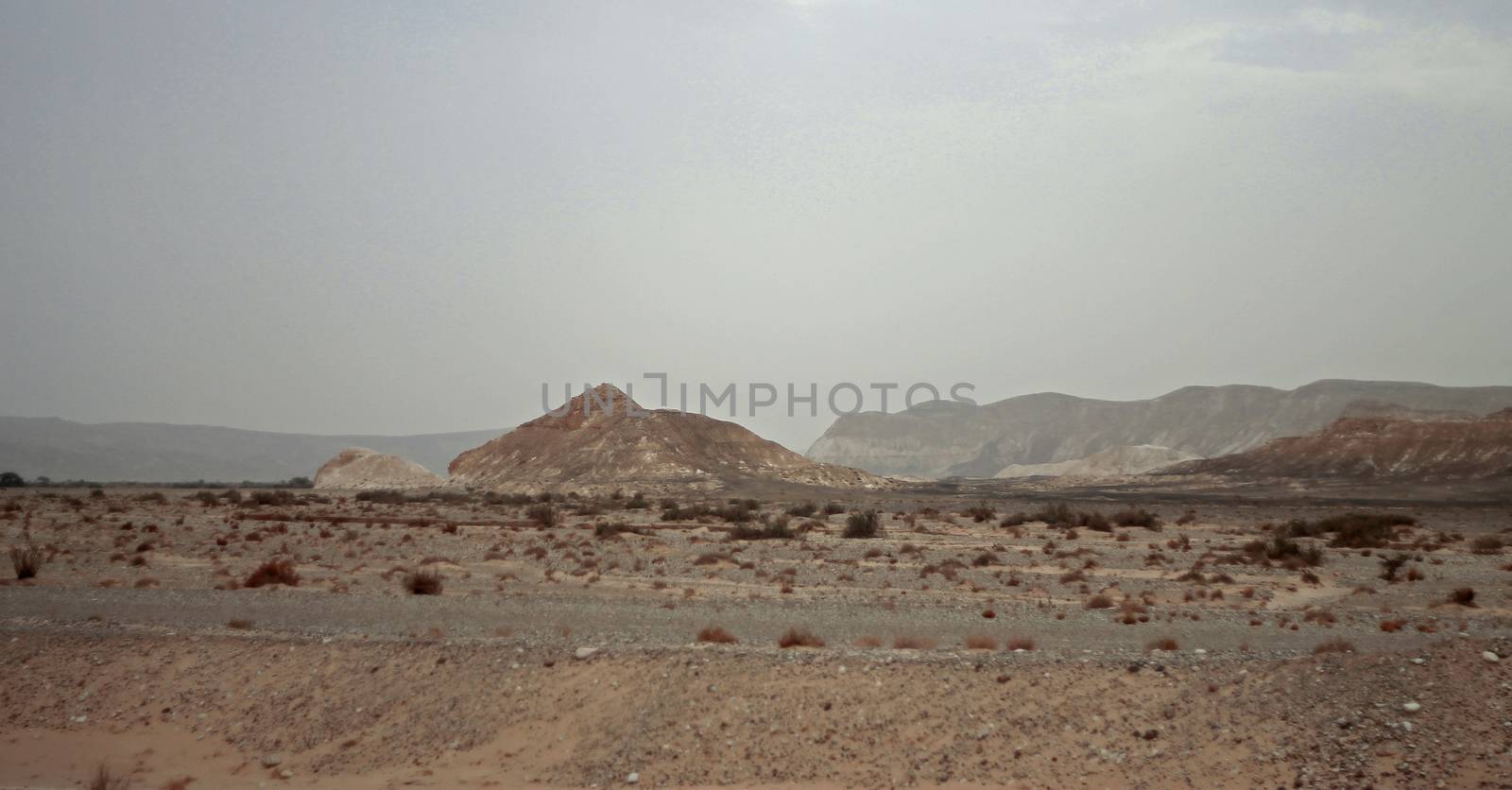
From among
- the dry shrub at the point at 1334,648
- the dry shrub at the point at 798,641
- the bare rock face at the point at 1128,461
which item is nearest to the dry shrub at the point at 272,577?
the dry shrub at the point at 798,641

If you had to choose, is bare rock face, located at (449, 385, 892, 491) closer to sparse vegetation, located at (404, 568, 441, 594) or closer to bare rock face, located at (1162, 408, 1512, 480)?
bare rock face, located at (1162, 408, 1512, 480)

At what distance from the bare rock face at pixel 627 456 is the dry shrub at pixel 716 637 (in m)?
75.2

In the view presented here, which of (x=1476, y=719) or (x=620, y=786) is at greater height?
(x=1476, y=719)

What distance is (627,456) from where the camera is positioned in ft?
334

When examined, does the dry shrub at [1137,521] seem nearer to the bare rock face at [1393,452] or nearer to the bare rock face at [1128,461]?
the bare rock face at [1393,452]

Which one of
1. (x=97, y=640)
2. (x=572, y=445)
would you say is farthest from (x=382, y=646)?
(x=572, y=445)

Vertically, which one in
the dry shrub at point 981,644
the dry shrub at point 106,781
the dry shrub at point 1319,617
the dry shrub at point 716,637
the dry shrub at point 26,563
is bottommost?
the dry shrub at point 106,781

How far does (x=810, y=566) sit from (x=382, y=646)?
15577mm

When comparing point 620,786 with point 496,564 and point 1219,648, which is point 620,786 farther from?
point 496,564

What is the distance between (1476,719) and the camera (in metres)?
9.99

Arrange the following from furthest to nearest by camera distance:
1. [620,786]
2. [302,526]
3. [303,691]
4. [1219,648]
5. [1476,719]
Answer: [302,526]
[1219,648]
[303,691]
[620,786]
[1476,719]

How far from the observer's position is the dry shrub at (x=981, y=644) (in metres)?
14.1

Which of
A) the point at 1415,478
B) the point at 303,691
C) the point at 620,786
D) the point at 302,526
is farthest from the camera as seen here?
the point at 1415,478

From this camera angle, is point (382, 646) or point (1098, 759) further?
point (382, 646)
